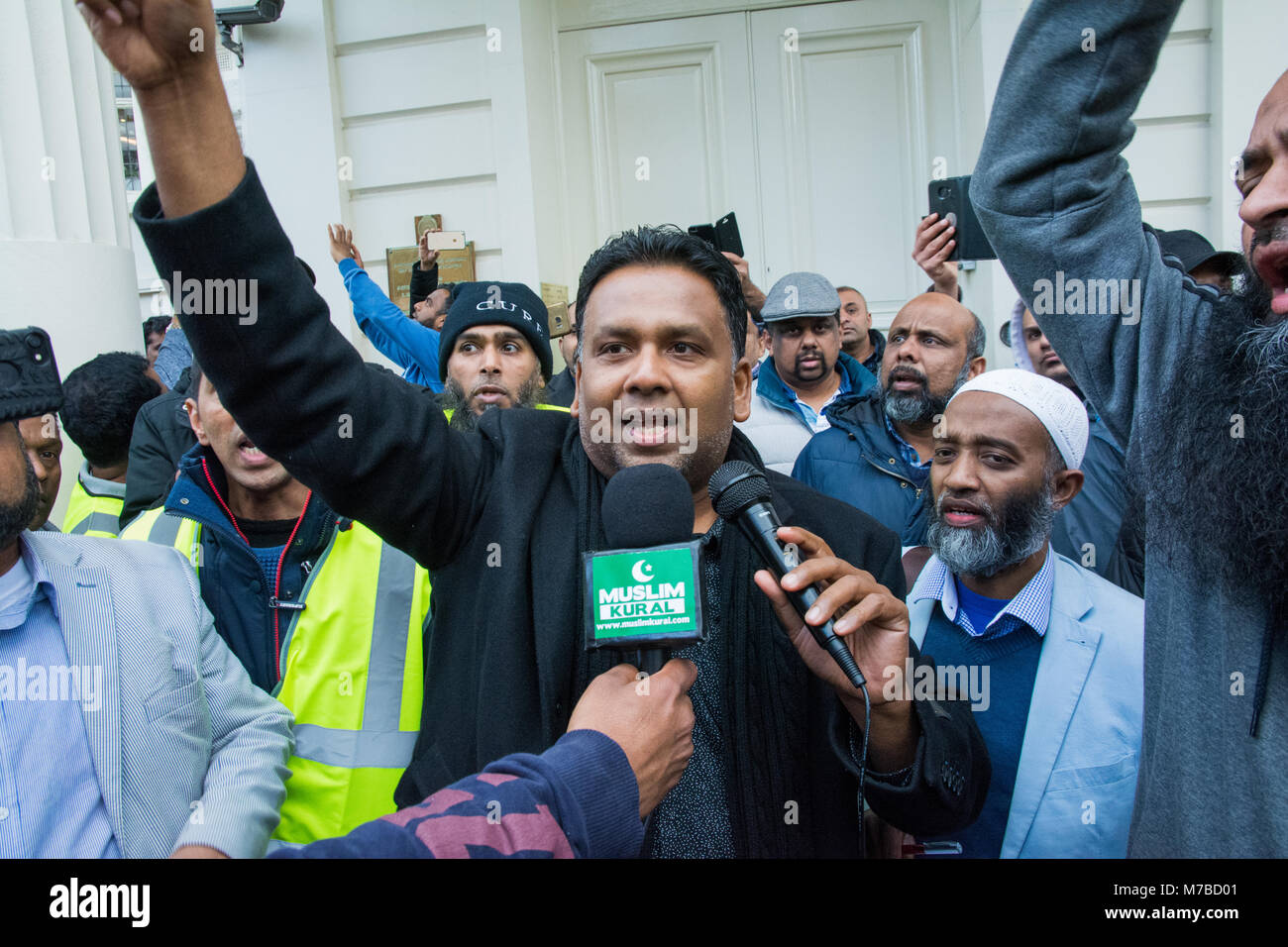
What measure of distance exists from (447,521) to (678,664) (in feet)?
1.70

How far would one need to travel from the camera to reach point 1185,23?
523 centimetres

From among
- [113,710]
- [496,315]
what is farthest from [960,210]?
[113,710]

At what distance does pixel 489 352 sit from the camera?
410 cm

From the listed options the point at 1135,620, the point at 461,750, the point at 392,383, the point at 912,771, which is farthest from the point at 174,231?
the point at 1135,620

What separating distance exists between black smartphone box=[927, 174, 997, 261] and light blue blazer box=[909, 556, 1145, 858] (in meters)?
1.98

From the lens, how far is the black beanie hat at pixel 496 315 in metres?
4.12

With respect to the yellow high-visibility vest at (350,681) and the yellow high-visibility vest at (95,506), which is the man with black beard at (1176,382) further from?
the yellow high-visibility vest at (95,506)

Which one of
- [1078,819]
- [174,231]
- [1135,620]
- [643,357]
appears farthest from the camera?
[1135,620]

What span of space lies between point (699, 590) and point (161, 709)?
3.93ft

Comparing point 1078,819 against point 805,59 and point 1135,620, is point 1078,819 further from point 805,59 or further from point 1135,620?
point 805,59

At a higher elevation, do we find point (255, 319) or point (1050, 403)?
point (255, 319)

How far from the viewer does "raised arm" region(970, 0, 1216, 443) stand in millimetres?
1476

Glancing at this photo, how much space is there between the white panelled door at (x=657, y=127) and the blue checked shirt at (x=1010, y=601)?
4325 millimetres

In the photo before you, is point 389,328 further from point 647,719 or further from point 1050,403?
point 647,719
